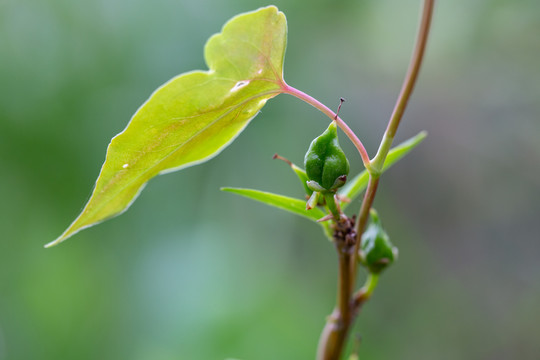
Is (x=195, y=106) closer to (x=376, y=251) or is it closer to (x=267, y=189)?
(x=376, y=251)

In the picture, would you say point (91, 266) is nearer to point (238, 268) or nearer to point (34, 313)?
point (34, 313)

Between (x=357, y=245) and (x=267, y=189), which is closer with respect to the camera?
(x=357, y=245)

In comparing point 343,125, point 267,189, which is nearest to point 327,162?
point 343,125

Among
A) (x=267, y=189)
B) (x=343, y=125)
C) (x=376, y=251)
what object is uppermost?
(x=343, y=125)

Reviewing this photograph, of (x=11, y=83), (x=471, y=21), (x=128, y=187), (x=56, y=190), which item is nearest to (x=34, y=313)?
(x=56, y=190)

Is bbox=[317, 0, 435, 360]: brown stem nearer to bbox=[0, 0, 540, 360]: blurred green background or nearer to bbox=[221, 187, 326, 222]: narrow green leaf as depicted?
bbox=[221, 187, 326, 222]: narrow green leaf

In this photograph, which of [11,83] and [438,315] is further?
[438,315]
